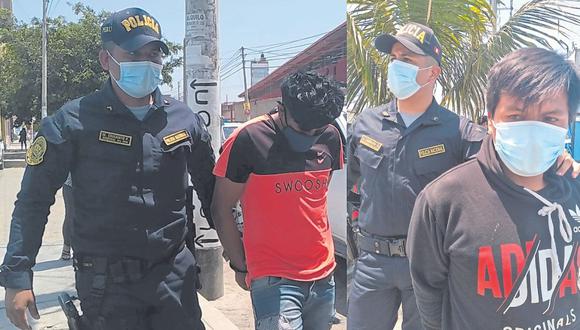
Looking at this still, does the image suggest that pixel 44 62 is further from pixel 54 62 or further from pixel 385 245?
pixel 385 245

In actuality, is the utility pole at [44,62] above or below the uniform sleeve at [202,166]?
above

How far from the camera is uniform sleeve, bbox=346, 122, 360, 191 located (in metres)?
2.06

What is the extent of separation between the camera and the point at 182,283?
7.32ft

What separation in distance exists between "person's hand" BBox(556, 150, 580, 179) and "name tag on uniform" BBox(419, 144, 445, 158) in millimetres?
387

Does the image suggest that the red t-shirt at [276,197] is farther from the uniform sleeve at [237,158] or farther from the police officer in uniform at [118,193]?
the police officer in uniform at [118,193]

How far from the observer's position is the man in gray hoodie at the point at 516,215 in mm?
1396

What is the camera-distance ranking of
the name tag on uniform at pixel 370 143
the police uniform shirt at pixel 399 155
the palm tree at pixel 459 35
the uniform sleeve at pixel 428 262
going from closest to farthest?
1. the uniform sleeve at pixel 428 262
2. the palm tree at pixel 459 35
3. the police uniform shirt at pixel 399 155
4. the name tag on uniform at pixel 370 143

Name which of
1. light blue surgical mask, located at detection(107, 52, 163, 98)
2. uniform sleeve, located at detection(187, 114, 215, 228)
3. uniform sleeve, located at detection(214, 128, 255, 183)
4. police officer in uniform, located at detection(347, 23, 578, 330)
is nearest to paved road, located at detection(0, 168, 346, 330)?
police officer in uniform, located at detection(347, 23, 578, 330)

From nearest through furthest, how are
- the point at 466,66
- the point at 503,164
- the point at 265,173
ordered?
the point at 503,164, the point at 466,66, the point at 265,173

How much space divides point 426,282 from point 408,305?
18.7 inches

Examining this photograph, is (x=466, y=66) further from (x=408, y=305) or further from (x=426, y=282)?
(x=408, y=305)

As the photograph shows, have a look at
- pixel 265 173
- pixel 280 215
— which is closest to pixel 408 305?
pixel 280 215

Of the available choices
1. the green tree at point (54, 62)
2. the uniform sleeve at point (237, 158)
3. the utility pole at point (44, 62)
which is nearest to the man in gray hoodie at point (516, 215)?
the uniform sleeve at point (237, 158)

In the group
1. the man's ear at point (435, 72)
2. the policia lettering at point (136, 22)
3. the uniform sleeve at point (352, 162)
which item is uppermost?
the policia lettering at point (136, 22)
